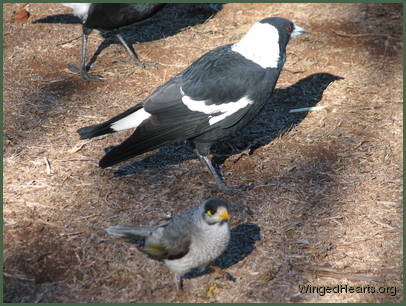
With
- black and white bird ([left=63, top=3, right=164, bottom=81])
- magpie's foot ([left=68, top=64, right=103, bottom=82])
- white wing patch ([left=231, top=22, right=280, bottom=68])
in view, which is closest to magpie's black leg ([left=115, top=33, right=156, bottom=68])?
black and white bird ([left=63, top=3, right=164, bottom=81])

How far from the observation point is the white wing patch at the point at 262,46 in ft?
14.5

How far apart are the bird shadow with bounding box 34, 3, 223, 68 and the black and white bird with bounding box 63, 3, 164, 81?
0.46m

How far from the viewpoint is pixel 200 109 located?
13.7ft

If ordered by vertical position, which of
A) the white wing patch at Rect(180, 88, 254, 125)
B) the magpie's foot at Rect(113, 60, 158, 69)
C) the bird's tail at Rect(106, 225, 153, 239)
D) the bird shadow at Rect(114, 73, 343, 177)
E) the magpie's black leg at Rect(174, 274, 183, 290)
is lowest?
the bird shadow at Rect(114, 73, 343, 177)

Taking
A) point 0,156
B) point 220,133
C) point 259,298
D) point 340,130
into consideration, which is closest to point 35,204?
point 0,156

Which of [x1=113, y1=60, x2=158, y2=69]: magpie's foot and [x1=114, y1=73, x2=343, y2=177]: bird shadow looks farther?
[x1=113, y1=60, x2=158, y2=69]: magpie's foot

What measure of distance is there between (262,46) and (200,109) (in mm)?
790

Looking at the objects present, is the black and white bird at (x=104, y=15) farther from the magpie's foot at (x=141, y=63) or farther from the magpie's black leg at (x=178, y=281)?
the magpie's black leg at (x=178, y=281)

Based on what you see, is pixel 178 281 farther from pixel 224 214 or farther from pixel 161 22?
pixel 161 22

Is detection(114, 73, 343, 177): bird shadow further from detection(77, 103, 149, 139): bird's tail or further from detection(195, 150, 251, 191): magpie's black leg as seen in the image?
detection(77, 103, 149, 139): bird's tail

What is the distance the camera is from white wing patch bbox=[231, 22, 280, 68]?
441cm

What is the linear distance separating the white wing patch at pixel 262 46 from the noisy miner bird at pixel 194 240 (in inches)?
59.7

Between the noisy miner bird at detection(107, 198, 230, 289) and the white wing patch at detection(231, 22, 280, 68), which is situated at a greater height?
the white wing patch at detection(231, 22, 280, 68)

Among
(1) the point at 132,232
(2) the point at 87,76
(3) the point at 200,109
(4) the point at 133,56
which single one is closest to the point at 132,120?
→ (3) the point at 200,109
